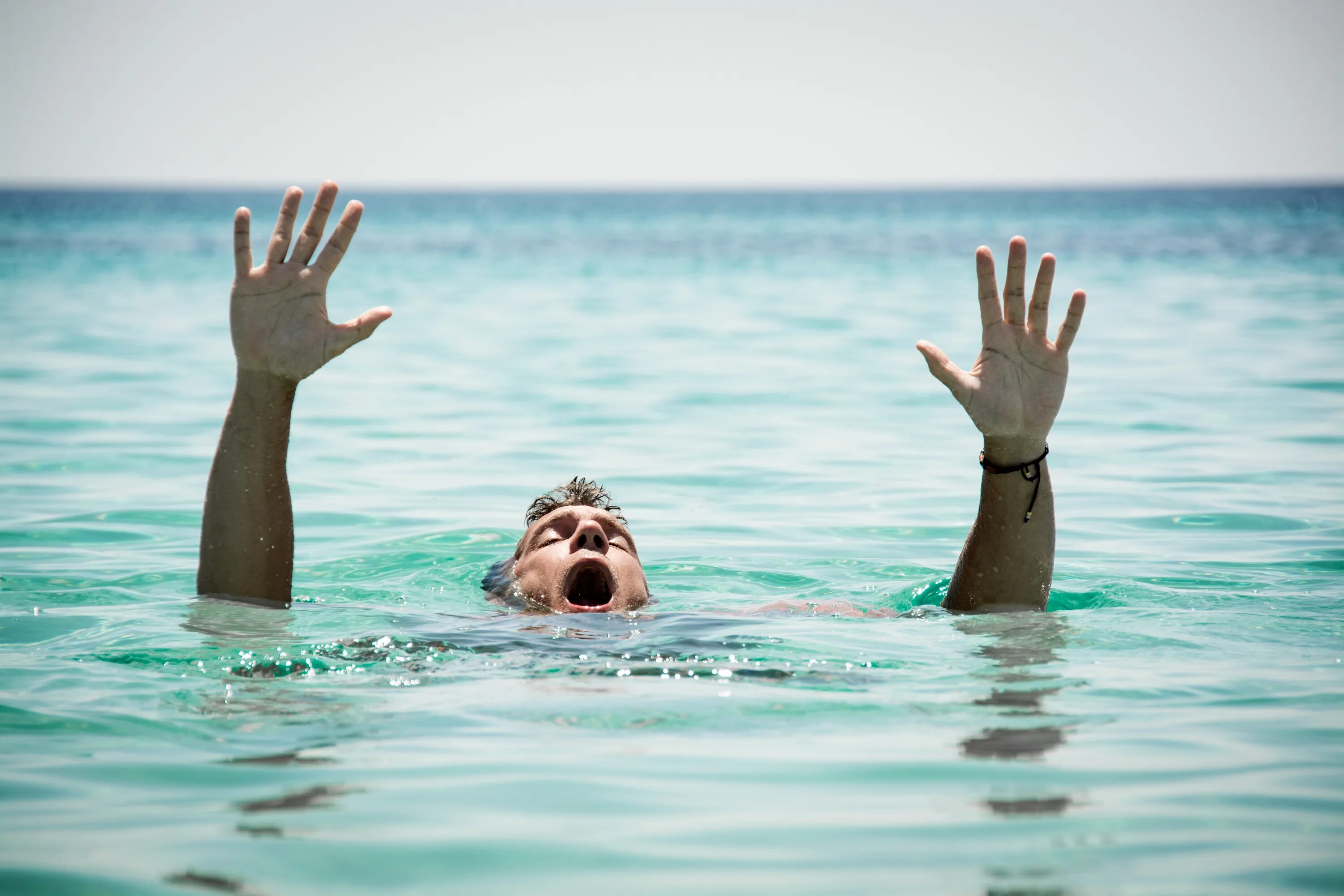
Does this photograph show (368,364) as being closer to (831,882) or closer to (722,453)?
(722,453)

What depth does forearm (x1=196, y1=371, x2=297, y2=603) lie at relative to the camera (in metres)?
4.67

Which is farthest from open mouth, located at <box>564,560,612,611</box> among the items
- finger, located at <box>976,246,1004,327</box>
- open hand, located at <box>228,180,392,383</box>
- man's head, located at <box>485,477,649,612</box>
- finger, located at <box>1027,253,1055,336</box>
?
finger, located at <box>1027,253,1055,336</box>

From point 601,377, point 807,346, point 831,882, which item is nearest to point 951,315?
point 807,346

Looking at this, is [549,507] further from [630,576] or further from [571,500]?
[630,576]

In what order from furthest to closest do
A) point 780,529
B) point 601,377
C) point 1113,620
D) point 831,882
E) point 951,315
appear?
point 951,315, point 601,377, point 780,529, point 1113,620, point 831,882

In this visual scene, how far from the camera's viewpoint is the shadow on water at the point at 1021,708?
2.88 metres

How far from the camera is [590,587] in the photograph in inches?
217

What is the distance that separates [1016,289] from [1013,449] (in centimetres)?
60

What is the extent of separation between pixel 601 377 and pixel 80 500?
6.27m

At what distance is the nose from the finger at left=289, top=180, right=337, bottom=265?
1528 mm

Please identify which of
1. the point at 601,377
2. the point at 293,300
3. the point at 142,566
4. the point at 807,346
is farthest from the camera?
the point at 807,346

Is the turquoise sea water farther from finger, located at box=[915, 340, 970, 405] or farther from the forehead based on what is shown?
finger, located at box=[915, 340, 970, 405]

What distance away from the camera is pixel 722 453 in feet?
32.6

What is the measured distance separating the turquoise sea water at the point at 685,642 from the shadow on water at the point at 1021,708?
0.02 metres
